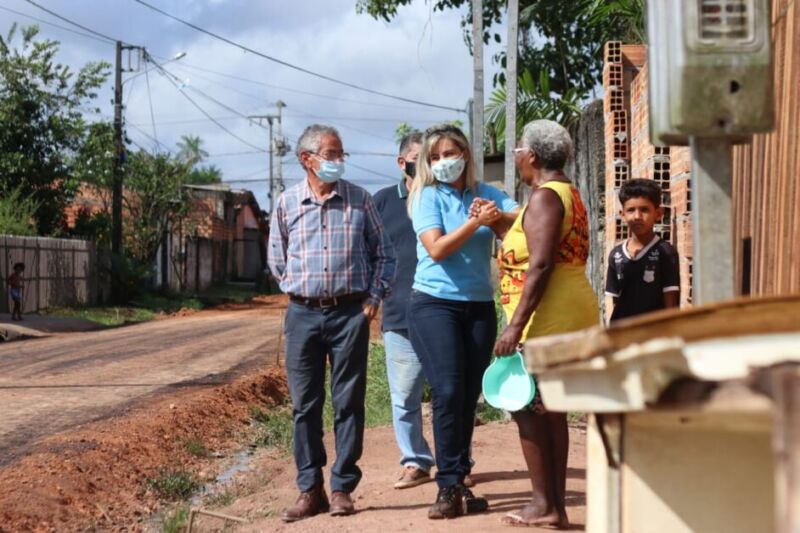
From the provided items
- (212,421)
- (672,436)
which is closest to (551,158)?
(672,436)

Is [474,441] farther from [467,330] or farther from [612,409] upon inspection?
[612,409]

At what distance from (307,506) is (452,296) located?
49.5 inches

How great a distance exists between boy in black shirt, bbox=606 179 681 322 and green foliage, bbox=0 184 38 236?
81.5 feet

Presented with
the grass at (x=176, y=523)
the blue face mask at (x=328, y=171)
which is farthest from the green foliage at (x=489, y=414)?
the blue face mask at (x=328, y=171)

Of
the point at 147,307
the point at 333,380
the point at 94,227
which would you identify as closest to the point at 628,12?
the point at 333,380

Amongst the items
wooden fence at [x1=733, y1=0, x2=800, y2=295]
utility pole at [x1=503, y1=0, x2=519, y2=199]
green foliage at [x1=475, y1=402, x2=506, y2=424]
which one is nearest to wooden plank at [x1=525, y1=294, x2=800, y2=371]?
wooden fence at [x1=733, y1=0, x2=800, y2=295]

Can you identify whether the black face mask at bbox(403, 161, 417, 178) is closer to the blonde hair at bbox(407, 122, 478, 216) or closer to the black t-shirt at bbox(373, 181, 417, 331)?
the black t-shirt at bbox(373, 181, 417, 331)

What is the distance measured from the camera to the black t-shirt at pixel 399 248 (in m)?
6.71

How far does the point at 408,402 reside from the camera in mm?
6656

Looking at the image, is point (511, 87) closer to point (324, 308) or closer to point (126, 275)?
point (324, 308)

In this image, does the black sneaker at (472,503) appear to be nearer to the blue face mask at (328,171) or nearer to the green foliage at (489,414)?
the blue face mask at (328,171)

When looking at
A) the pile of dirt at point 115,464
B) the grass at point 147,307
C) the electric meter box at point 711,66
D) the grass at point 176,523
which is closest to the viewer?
the electric meter box at point 711,66

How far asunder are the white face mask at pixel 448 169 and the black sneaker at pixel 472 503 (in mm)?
1449

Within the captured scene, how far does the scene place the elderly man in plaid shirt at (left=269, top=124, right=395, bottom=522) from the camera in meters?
5.86
